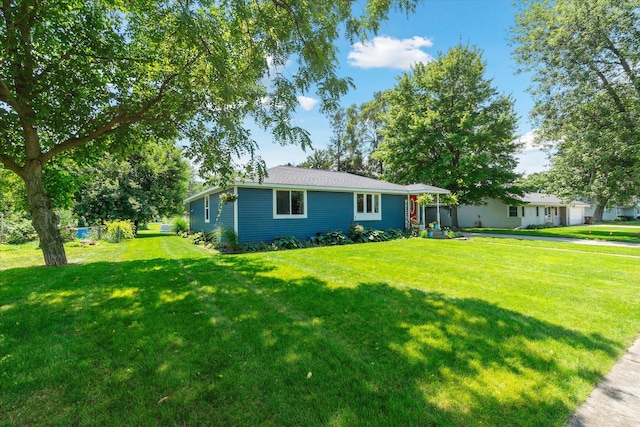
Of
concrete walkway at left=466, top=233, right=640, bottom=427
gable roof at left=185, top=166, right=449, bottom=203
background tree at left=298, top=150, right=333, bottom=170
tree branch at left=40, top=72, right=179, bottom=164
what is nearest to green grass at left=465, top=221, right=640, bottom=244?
gable roof at left=185, top=166, right=449, bottom=203

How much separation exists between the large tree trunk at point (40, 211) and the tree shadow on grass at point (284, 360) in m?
3.06

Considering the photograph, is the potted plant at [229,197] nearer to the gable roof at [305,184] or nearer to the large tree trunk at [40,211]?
the gable roof at [305,184]

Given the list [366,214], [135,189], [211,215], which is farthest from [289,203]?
[135,189]

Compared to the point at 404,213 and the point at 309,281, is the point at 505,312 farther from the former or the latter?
the point at 404,213

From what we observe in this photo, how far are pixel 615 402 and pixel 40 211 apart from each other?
10662mm

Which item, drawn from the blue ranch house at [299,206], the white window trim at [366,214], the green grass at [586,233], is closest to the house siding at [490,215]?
the green grass at [586,233]

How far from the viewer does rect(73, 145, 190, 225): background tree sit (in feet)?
66.7

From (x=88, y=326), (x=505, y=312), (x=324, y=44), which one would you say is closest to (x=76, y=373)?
(x=88, y=326)

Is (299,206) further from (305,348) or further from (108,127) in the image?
(305,348)

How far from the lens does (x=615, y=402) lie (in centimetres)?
239

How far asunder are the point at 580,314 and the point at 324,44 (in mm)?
6181

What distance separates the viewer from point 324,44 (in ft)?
18.4

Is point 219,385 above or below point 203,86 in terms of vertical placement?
below

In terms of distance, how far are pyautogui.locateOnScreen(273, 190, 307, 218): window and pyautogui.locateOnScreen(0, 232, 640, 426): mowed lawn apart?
6348mm
